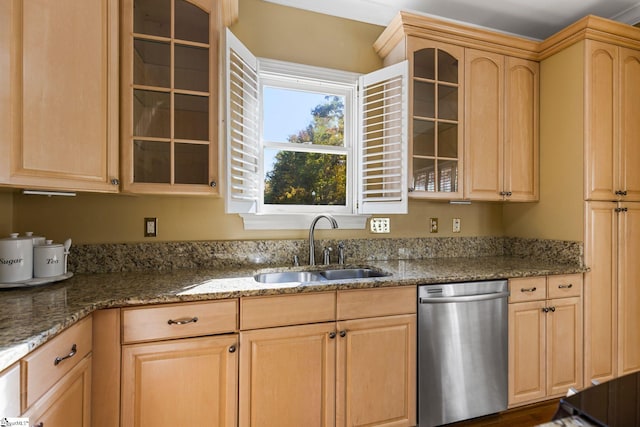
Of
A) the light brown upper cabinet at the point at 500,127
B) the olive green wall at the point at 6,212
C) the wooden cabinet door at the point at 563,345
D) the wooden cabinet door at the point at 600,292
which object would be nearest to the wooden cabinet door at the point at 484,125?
the light brown upper cabinet at the point at 500,127

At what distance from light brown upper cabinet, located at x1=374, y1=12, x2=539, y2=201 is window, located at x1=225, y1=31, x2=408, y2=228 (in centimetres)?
16

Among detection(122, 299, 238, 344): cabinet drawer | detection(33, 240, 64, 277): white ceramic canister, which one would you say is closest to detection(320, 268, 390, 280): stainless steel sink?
detection(122, 299, 238, 344): cabinet drawer

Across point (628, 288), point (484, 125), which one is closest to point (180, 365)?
point (484, 125)

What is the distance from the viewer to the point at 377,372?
5.58 feet

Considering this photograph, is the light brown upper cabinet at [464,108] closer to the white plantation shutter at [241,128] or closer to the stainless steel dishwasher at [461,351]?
the stainless steel dishwasher at [461,351]

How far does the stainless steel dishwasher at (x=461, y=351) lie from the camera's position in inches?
70.2

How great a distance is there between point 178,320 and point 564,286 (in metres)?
2.32

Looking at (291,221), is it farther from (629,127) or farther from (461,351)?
(629,127)

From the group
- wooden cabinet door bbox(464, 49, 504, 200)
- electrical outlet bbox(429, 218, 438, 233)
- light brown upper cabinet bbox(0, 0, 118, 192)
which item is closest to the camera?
light brown upper cabinet bbox(0, 0, 118, 192)

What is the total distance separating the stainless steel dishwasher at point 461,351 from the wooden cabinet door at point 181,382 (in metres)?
1.03

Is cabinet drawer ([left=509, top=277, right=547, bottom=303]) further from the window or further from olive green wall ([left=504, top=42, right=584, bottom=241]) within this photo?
the window

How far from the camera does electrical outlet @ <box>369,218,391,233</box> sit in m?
2.41

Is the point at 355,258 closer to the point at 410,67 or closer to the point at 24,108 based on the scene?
the point at 410,67

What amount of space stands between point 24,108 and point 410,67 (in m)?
2.09
